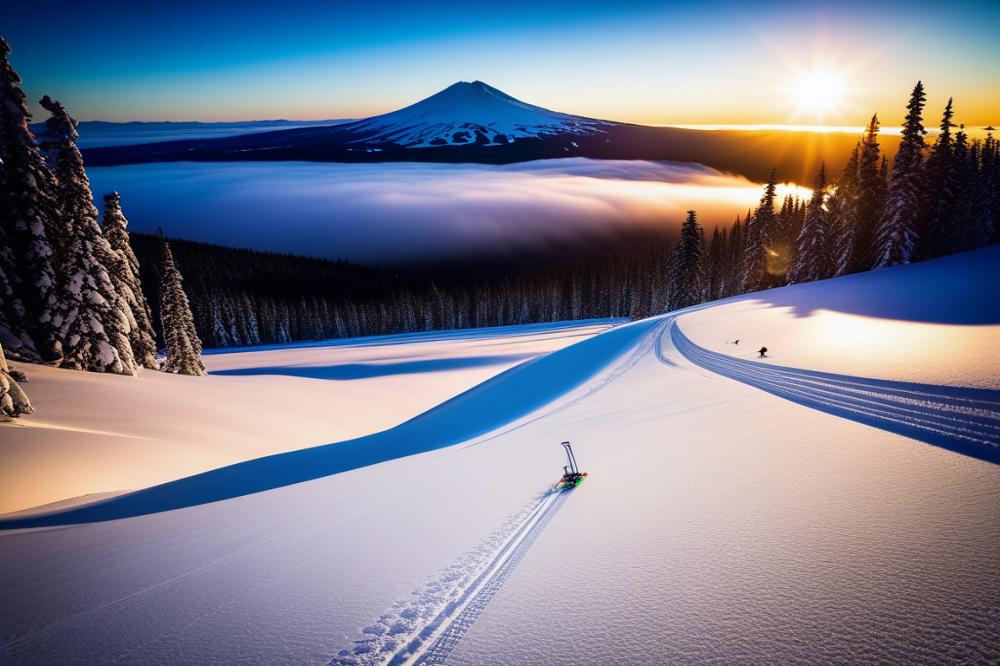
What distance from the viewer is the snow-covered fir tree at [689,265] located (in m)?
52.1

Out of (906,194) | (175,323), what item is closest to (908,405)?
(175,323)

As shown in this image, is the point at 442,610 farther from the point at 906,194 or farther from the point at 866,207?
the point at 866,207

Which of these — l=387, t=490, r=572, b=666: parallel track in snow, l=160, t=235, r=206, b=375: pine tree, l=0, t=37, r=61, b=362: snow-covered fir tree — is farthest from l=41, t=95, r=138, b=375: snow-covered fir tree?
l=387, t=490, r=572, b=666: parallel track in snow

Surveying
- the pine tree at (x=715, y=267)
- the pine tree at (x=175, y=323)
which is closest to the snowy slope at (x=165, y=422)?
the pine tree at (x=175, y=323)

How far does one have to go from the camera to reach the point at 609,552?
14.5ft

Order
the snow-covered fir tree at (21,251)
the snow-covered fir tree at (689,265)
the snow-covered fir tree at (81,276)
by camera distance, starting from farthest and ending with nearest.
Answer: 1. the snow-covered fir tree at (689,265)
2. the snow-covered fir tree at (81,276)
3. the snow-covered fir tree at (21,251)

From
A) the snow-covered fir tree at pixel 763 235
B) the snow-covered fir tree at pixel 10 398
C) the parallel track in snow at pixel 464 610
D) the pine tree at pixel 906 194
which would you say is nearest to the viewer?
the parallel track in snow at pixel 464 610

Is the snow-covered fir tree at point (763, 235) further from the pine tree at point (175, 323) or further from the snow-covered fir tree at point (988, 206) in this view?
the pine tree at point (175, 323)

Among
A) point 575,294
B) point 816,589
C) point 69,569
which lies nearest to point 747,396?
point 816,589

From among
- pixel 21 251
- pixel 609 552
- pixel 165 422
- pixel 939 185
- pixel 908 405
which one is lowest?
pixel 165 422

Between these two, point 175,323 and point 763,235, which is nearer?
point 175,323

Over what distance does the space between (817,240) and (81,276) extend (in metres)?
62.3

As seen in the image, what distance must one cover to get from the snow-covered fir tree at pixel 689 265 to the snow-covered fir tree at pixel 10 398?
57.5 m

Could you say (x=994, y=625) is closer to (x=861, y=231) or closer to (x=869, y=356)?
(x=869, y=356)
